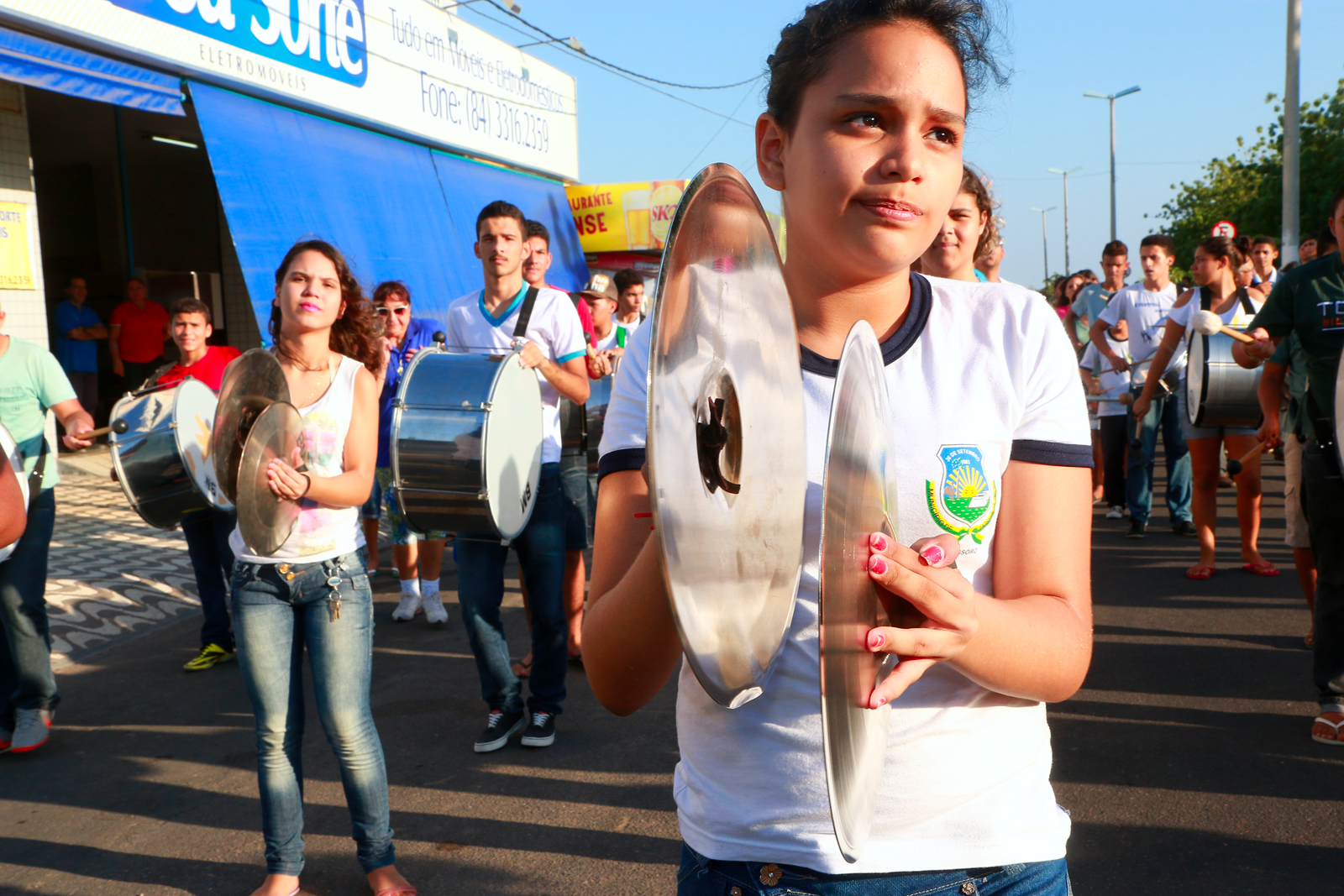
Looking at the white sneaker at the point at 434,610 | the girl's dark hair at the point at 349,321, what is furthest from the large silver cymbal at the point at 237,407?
the white sneaker at the point at 434,610

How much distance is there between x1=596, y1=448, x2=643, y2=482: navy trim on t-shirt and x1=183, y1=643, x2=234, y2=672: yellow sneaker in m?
5.07

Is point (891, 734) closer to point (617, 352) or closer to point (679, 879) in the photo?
point (679, 879)

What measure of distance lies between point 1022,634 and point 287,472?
8.01 feet

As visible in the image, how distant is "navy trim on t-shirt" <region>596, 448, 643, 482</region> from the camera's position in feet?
3.93

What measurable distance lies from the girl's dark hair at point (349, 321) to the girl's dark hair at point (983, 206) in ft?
7.03

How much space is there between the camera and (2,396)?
15.2ft

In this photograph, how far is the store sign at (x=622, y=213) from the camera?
914 inches

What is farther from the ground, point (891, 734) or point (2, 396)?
point (2, 396)

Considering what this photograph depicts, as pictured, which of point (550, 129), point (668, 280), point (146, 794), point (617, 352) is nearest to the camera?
point (668, 280)

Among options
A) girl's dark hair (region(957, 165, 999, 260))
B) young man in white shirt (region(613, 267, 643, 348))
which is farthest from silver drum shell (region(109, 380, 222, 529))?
young man in white shirt (region(613, 267, 643, 348))

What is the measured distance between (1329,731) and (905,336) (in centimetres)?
383

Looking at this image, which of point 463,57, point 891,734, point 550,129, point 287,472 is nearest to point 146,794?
point 287,472

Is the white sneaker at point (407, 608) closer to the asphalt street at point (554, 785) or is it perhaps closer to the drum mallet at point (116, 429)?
the asphalt street at point (554, 785)

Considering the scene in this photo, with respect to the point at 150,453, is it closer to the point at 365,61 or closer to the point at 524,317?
the point at 524,317
